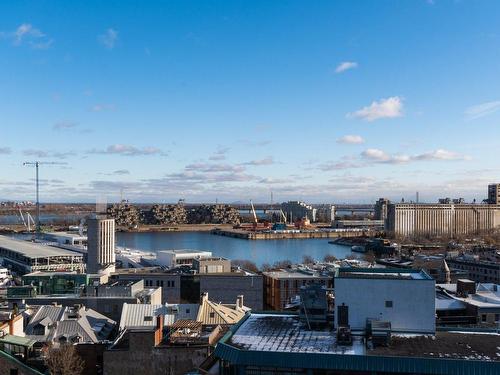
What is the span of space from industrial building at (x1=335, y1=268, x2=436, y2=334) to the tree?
305 centimetres

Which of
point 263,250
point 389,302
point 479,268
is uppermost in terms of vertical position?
point 389,302

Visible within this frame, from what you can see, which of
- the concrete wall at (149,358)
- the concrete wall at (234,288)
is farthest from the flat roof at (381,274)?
the concrete wall at (234,288)

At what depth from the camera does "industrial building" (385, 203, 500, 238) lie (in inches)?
2299

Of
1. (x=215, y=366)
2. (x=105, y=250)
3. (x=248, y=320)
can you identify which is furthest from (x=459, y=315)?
(x=105, y=250)

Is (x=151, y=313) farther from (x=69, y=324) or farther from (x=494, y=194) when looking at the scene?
(x=494, y=194)

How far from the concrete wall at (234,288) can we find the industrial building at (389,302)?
791 centimetres

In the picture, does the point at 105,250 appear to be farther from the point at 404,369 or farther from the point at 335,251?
the point at 335,251

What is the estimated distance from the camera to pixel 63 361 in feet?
21.2

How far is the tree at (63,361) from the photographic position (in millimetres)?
6480

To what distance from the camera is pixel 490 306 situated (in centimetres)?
965

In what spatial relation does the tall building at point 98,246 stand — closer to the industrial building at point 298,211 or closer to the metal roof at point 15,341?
the metal roof at point 15,341

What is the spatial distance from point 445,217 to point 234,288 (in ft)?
170

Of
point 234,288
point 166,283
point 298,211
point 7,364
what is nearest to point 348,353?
point 7,364

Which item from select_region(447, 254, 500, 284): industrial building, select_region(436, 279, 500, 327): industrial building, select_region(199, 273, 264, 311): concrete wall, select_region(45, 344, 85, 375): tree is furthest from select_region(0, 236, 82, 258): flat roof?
select_region(447, 254, 500, 284): industrial building
